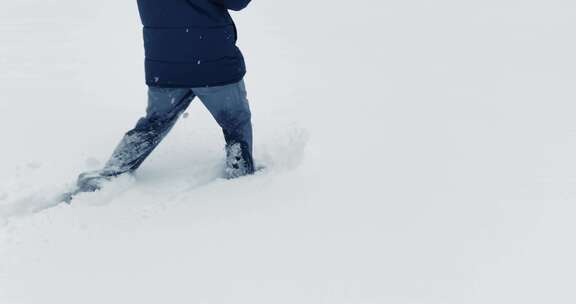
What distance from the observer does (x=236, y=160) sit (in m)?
2.99

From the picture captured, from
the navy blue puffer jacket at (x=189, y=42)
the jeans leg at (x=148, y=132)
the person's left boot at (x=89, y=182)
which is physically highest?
the navy blue puffer jacket at (x=189, y=42)

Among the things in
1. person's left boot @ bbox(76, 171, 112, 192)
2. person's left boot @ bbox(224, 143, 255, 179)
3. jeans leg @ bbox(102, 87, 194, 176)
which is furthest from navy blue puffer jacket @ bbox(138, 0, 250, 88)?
person's left boot @ bbox(76, 171, 112, 192)

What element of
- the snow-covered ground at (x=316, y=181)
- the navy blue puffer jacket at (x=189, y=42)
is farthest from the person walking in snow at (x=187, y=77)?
the snow-covered ground at (x=316, y=181)

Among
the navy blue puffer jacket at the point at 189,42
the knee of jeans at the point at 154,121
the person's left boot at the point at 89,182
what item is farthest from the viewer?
the knee of jeans at the point at 154,121

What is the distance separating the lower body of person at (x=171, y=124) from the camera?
9.64ft

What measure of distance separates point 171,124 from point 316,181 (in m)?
0.69

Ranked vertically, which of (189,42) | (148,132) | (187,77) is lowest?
(148,132)

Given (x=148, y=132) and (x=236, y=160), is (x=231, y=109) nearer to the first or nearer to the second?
(x=236, y=160)

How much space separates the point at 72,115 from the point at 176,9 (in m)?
1.35

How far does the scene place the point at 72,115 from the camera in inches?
150

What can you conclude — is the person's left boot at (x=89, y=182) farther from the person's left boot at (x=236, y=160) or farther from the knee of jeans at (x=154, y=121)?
the person's left boot at (x=236, y=160)

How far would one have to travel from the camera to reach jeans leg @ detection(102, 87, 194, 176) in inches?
117

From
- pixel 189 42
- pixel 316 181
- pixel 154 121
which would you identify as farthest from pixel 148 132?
pixel 316 181

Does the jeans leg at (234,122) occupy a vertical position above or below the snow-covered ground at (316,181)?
above
